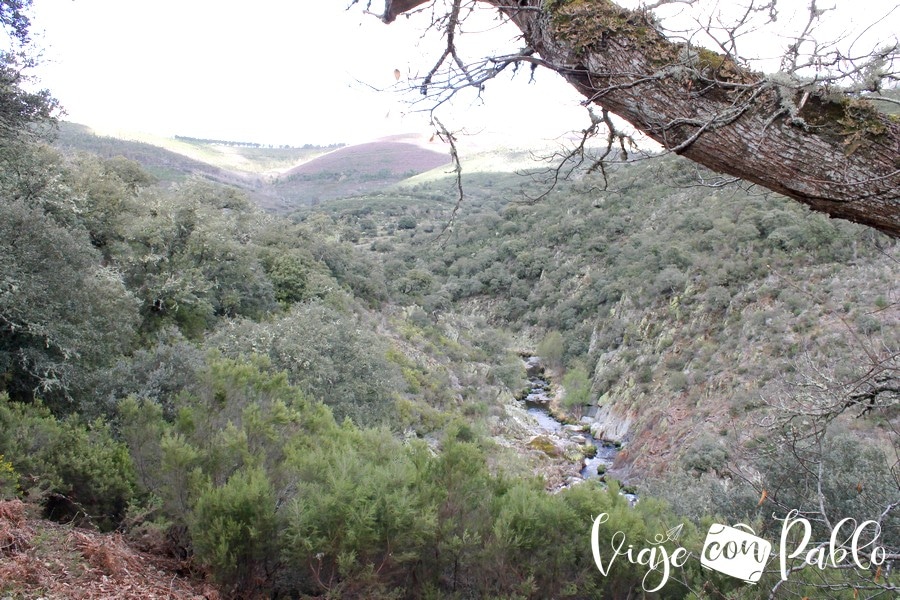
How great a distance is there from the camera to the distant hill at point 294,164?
58.2m

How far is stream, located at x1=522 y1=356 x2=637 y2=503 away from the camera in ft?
65.5

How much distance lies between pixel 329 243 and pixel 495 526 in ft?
68.9

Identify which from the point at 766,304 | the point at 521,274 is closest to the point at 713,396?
the point at 766,304

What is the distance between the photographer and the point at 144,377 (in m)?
6.90

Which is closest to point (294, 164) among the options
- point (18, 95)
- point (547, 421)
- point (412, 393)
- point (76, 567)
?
point (547, 421)

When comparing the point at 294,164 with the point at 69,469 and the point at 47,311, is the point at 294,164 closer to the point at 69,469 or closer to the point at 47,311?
the point at 47,311

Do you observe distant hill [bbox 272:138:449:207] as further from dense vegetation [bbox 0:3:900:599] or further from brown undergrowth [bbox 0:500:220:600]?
brown undergrowth [bbox 0:500:220:600]

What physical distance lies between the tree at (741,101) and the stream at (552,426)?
13.8m

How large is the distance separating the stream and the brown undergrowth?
12.8 m

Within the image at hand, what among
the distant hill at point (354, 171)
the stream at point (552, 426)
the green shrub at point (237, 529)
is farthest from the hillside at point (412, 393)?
the distant hill at point (354, 171)

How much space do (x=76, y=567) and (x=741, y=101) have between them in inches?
158

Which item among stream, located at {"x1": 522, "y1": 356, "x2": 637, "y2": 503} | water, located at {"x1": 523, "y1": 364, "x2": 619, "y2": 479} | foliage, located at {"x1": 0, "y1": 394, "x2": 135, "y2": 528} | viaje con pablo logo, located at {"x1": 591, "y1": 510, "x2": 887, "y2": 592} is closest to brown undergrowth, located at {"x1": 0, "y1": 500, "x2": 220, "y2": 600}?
foliage, located at {"x1": 0, "y1": 394, "x2": 135, "y2": 528}

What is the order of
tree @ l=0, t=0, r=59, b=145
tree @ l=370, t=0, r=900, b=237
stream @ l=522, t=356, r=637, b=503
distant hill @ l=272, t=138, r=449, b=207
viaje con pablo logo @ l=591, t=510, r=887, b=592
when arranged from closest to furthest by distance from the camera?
tree @ l=370, t=0, r=900, b=237, viaje con pablo logo @ l=591, t=510, r=887, b=592, tree @ l=0, t=0, r=59, b=145, stream @ l=522, t=356, r=637, b=503, distant hill @ l=272, t=138, r=449, b=207

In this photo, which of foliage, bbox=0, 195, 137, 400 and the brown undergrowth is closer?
the brown undergrowth
